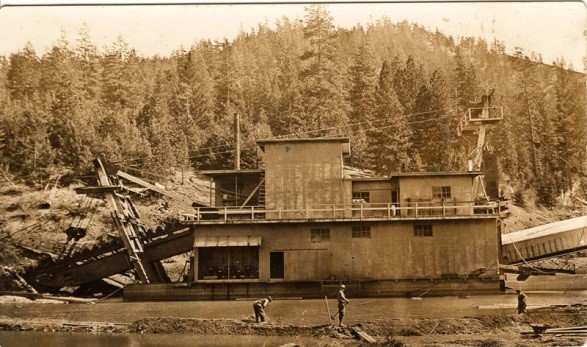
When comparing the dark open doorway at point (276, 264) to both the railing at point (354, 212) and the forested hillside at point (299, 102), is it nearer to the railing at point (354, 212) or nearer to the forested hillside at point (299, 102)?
the railing at point (354, 212)

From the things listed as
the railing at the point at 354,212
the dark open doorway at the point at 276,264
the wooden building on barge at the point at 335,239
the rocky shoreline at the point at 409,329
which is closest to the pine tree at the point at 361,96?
the wooden building on barge at the point at 335,239

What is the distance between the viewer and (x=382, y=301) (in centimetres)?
2067

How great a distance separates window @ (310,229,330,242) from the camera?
72.7 ft

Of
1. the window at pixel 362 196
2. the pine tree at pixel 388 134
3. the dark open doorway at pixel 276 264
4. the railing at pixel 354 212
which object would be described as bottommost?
the dark open doorway at pixel 276 264

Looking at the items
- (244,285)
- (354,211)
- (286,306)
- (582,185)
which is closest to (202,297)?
(244,285)

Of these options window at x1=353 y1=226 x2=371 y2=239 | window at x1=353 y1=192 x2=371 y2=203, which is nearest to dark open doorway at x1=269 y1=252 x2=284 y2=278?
window at x1=353 y1=226 x2=371 y2=239

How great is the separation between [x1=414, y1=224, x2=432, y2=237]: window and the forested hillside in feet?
19.3

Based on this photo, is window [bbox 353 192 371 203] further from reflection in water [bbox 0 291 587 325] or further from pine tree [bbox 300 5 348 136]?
pine tree [bbox 300 5 348 136]

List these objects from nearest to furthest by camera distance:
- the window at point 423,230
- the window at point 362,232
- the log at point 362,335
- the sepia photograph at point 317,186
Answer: the log at point 362,335, the sepia photograph at point 317,186, the window at point 423,230, the window at point 362,232

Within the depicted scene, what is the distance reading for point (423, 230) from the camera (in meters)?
21.9

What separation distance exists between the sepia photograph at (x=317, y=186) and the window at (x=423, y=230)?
3.1 inches

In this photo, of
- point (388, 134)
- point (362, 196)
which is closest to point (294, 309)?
point (362, 196)

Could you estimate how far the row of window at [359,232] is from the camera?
21.9m

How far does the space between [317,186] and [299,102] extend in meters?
12.3
